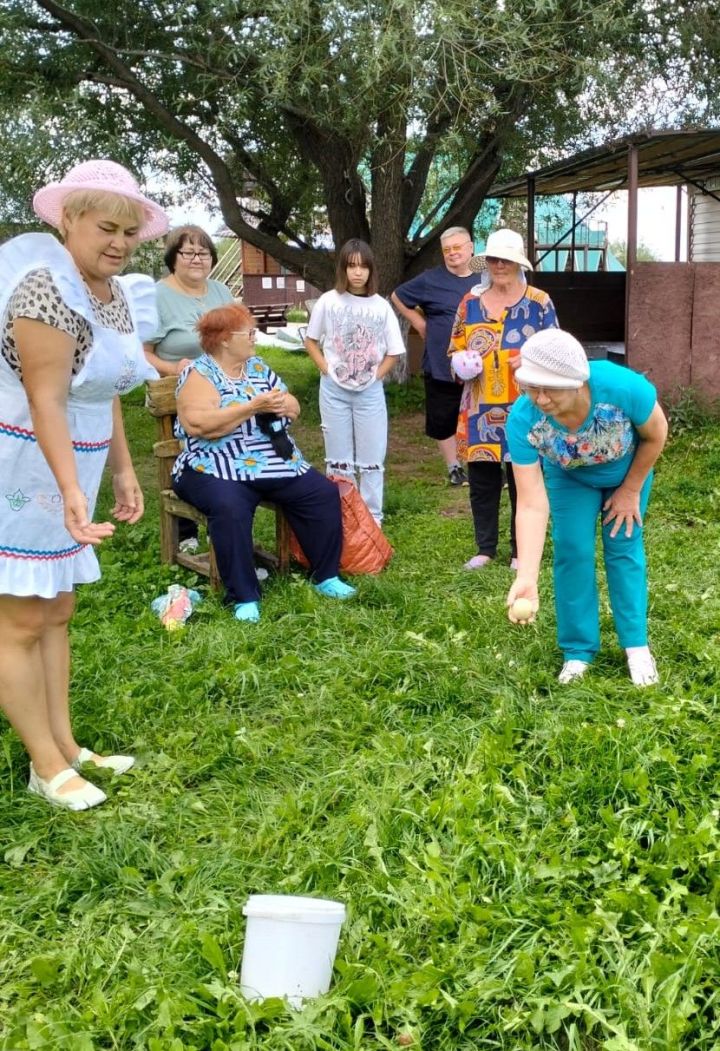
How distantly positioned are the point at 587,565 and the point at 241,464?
1951 mm

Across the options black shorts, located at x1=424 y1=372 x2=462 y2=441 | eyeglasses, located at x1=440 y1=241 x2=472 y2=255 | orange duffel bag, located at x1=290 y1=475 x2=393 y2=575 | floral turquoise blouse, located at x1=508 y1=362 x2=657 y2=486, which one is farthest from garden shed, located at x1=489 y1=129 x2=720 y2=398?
floral turquoise blouse, located at x1=508 y1=362 x2=657 y2=486

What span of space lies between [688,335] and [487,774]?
6.68 metres

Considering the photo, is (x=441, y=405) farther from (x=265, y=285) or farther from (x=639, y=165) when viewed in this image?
(x=265, y=285)

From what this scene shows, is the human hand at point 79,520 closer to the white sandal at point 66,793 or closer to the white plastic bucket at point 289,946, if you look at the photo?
the white sandal at point 66,793

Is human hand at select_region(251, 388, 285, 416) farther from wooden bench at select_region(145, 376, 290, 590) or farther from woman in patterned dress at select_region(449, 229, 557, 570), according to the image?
woman in patterned dress at select_region(449, 229, 557, 570)

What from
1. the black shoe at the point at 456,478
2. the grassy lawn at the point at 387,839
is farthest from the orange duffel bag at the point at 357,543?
the black shoe at the point at 456,478

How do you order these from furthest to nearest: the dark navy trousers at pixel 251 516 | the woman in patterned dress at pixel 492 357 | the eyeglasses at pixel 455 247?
the eyeglasses at pixel 455 247
the woman in patterned dress at pixel 492 357
the dark navy trousers at pixel 251 516

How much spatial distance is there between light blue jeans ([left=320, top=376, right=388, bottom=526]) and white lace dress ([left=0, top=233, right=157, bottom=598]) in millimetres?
3027

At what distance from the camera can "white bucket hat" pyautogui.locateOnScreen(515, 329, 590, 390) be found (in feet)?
10.8

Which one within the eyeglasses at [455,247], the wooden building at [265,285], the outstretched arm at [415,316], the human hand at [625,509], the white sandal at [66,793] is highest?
the wooden building at [265,285]

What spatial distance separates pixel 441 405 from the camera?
7230mm

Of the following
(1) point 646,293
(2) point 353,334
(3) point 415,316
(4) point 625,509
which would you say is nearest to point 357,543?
(2) point 353,334

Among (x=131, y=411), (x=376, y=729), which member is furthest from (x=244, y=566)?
(x=131, y=411)

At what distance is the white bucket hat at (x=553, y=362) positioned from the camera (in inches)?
130
